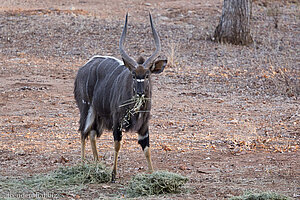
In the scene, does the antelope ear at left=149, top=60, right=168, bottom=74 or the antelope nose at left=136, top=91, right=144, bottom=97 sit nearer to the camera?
the antelope nose at left=136, top=91, right=144, bottom=97

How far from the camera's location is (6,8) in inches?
745

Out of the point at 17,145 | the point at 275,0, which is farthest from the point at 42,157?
the point at 275,0

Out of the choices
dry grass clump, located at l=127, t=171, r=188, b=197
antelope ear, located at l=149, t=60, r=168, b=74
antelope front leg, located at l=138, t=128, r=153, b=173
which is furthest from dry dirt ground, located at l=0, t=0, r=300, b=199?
antelope ear, located at l=149, t=60, r=168, b=74

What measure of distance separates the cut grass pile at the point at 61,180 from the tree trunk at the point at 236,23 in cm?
967

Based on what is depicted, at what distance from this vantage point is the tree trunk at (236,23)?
15.1m

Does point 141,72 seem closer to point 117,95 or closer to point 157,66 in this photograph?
point 157,66

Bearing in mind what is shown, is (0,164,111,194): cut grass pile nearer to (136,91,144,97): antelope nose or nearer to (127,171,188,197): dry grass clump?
(127,171,188,197): dry grass clump

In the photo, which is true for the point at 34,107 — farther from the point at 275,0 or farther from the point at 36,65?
the point at 275,0

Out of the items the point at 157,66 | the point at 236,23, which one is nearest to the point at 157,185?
the point at 157,66

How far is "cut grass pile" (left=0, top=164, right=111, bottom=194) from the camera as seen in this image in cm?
575

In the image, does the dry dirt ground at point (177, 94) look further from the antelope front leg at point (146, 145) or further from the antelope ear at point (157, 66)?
the antelope ear at point (157, 66)

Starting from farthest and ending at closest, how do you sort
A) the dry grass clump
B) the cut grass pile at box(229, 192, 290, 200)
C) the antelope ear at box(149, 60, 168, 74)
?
the antelope ear at box(149, 60, 168, 74) → the dry grass clump → the cut grass pile at box(229, 192, 290, 200)

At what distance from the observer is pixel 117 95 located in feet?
20.6

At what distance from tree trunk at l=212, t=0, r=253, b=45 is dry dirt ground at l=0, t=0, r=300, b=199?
421 millimetres
